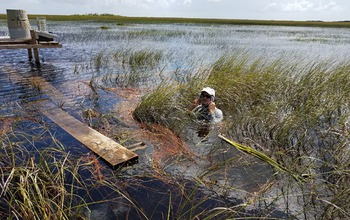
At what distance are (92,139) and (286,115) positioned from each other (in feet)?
15.0

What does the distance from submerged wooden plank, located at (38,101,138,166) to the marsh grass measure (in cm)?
158

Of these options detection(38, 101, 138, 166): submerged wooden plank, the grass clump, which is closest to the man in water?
detection(38, 101, 138, 166): submerged wooden plank

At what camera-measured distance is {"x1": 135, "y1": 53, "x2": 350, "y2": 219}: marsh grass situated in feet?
14.4

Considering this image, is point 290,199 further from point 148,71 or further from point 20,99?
point 148,71

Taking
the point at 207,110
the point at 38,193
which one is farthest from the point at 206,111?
the point at 38,193

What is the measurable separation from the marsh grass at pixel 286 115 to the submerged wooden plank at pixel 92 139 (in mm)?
1583

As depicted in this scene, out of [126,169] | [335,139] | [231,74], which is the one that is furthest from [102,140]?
[231,74]

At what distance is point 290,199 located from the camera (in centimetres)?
398

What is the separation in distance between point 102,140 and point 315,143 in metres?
4.55

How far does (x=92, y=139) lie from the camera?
211 inches

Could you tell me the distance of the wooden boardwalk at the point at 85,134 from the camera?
15.6 feet

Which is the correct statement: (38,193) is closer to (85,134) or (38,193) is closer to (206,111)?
(85,134)

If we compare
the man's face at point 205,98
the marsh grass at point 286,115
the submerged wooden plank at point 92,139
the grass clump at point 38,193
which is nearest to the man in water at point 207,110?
the man's face at point 205,98

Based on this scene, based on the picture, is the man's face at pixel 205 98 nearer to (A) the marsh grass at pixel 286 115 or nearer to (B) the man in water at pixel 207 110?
(B) the man in water at pixel 207 110
